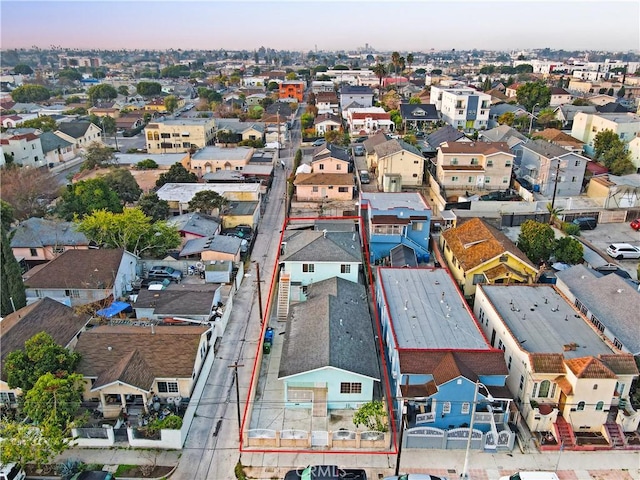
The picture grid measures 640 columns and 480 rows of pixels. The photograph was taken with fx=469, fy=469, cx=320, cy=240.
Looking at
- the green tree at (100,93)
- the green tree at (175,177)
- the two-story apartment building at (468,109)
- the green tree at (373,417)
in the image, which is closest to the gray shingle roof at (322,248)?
the green tree at (373,417)

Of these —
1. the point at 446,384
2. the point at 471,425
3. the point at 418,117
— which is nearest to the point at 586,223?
the point at 446,384

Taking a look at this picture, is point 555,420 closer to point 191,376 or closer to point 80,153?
point 191,376

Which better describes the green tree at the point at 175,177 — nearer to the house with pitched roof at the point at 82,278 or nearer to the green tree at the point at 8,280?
the house with pitched roof at the point at 82,278

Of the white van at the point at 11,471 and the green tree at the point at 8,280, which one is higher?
the green tree at the point at 8,280

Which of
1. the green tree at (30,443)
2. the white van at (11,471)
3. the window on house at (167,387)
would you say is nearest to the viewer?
the green tree at (30,443)

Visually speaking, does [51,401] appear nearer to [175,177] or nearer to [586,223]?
[175,177]

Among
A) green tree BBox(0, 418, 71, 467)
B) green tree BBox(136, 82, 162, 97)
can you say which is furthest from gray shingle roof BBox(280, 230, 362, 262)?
green tree BBox(136, 82, 162, 97)
